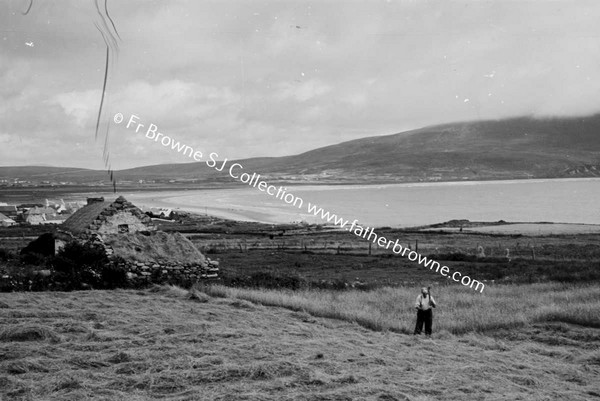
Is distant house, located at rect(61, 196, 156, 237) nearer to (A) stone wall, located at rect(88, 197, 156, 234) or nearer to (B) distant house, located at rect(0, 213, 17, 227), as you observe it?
(A) stone wall, located at rect(88, 197, 156, 234)

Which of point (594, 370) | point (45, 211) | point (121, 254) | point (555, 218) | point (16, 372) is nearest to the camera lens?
point (16, 372)

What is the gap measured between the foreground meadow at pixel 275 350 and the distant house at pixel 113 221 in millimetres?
6418

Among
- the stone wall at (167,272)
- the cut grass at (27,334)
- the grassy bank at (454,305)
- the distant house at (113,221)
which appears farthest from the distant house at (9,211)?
the cut grass at (27,334)

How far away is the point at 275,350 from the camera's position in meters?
10.8

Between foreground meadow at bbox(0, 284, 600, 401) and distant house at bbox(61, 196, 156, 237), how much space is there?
642cm

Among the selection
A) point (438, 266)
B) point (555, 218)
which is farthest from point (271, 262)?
point (555, 218)

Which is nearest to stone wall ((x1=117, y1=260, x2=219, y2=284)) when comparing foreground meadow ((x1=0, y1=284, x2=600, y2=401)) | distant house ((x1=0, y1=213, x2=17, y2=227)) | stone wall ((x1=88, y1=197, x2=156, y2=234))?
foreground meadow ((x1=0, y1=284, x2=600, y2=401))

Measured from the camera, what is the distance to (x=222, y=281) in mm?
22500

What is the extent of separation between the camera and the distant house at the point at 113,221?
24.4 metres

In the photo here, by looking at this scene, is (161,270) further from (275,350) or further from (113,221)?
(275,350)

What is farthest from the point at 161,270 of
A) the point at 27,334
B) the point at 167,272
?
the point at 27,334

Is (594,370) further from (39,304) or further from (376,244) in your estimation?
(376,244)

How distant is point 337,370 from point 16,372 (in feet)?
16.9

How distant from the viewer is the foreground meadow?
8.62 meters
